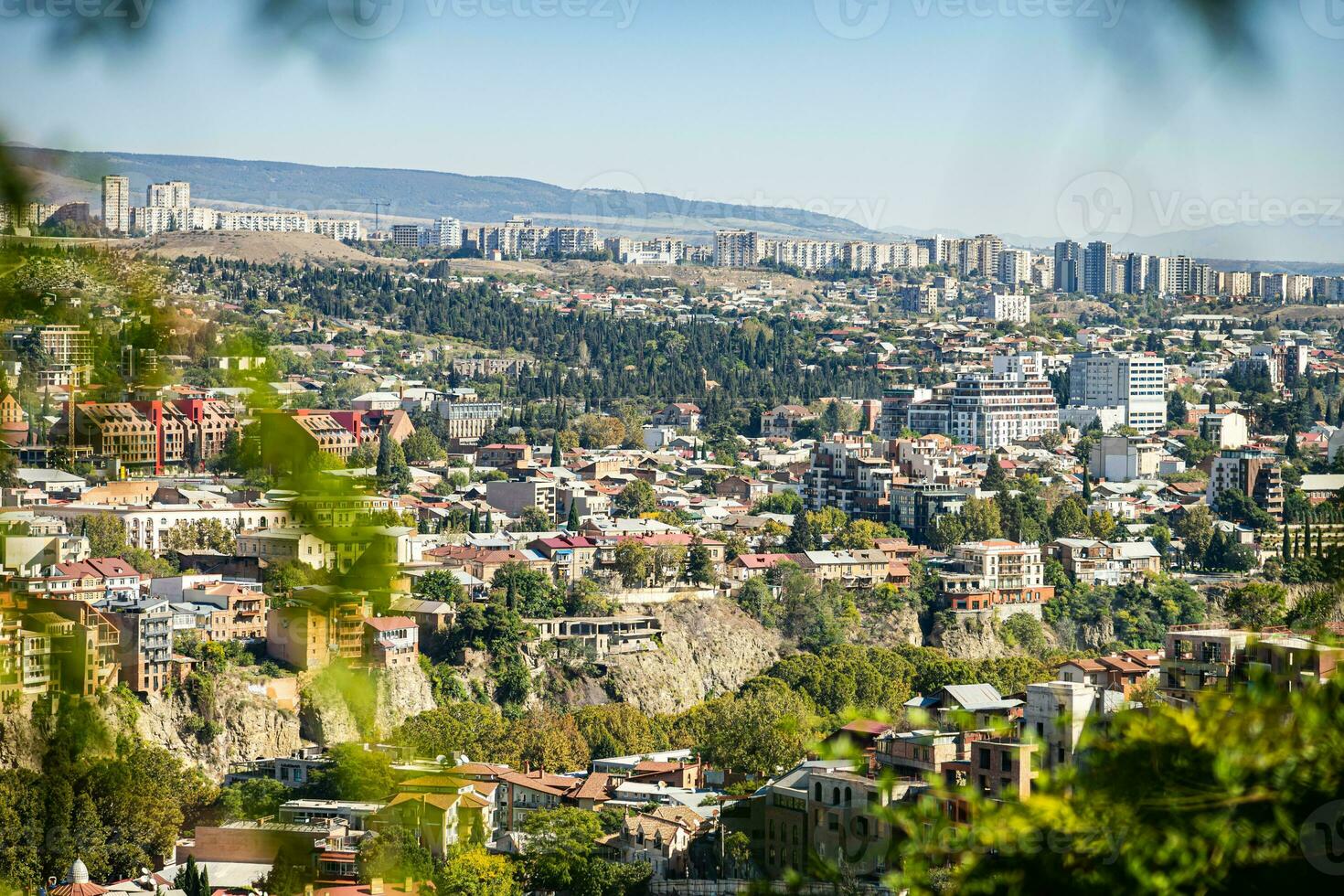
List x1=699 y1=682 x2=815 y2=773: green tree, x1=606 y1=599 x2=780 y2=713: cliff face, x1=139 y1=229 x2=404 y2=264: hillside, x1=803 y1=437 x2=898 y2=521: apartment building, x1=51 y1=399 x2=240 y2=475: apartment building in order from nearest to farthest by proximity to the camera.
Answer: x1=51 y1=399 x2=240 y2=475: apartment building < x1=699 y1=682 x2=815 y2=773: green tree < x1=606 y1=599 x2=780 y2=713: cliff face < x1=803 y1=437 x2=898 y2=521: apartment building < x1=139 y1=229 x2=404 y2=264: hillside

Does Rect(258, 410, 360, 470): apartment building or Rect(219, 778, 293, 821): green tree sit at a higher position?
Rect(258, 410, 360, 470): apartment building

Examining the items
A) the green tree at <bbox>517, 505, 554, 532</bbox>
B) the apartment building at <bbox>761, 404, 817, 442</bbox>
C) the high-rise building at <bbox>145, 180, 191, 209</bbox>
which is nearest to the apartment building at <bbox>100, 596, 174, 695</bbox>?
the green tree at <bbox>517, 505, 554, 532</bbox>

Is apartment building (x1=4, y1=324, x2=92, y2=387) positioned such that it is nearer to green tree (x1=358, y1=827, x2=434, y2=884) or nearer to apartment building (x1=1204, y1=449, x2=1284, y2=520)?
green tree (x1=358, y1=827, x2=434, y2=884)

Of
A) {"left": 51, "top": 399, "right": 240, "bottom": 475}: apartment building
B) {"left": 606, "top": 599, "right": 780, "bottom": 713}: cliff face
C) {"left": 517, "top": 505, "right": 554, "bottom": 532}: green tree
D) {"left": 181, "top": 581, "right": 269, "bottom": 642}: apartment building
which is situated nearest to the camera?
{"left": 51, "top": 399, "right": 240, "bottom": 475}: apartment building

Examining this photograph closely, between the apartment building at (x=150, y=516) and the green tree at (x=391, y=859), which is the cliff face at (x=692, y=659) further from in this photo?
the green tree at (x=391, y=859)

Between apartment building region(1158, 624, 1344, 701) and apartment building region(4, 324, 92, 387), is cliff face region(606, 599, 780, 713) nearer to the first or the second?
apartment building region(1158, 624, 1344, 701)

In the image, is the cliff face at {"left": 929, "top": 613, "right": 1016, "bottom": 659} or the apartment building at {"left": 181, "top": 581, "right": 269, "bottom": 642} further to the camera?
the cliff face at {"left": 929, "top": 613, "right": 1016, "bottom": 659}

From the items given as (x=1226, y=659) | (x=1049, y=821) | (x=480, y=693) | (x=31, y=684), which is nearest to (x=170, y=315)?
(x=31, y=684)

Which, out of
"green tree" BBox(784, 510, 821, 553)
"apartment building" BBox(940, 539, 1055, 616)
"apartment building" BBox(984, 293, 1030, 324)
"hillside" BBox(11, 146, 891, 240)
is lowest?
"apartment building" BBox(940, 539, 1055, 616)
